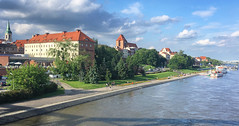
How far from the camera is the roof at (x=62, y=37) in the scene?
8297 centimetres

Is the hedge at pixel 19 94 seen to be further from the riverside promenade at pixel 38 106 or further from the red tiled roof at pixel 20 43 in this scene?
the red tiled roof at pixel 20 43

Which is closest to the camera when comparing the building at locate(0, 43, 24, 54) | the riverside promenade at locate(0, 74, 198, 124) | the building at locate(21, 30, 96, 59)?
the riverside promenade at locate(0, 74, 198, 124)

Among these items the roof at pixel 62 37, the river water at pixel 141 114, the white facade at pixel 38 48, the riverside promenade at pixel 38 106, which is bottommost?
the river water at pixel 141 114

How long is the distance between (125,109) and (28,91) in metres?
14.6

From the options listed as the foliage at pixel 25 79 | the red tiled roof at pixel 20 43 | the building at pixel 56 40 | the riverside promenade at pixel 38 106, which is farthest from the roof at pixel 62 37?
the foliage at pixel 25 79

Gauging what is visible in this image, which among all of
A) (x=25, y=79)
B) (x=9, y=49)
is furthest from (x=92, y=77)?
(x=9, y=49)

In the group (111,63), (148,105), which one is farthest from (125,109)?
(111,63)

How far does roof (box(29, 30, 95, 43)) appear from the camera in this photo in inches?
3266

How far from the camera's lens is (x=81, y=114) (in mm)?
25672

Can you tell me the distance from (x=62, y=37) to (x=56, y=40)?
9.73 feet

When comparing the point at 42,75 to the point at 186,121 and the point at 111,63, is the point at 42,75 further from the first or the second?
the point at 111,63

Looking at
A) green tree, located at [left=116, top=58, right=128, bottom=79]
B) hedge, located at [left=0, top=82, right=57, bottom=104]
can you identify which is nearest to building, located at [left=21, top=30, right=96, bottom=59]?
green tree, located at [left=116, top=58, right=128, bottom=79]

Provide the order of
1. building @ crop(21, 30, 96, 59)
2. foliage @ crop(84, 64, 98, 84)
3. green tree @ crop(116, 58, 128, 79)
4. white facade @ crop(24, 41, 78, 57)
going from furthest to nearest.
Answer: white facade @ crop(24, 41, 78, 57), building @ crop(21, 30, 96, 59), green tree @ crop(116, 58, 128, 79), foliage @ crop(84, 64, 98, 84)

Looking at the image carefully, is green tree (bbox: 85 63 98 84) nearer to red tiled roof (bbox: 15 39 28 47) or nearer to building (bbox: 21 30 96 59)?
building (bbox: 21 30 96 59)
